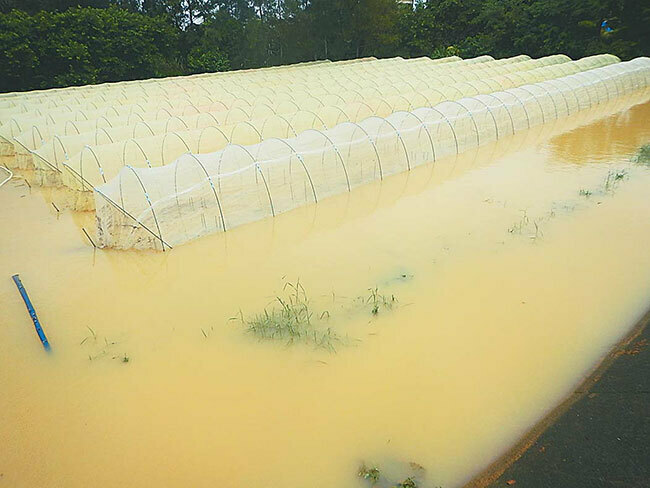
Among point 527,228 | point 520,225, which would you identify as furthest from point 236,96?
point 527,228

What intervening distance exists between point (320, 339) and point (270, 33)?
26.3 meters

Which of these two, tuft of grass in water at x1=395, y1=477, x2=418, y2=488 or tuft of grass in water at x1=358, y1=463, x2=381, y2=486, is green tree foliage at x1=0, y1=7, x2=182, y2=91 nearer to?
tuft of grass in water at x1=358, y1=463, x2=381, y2=486

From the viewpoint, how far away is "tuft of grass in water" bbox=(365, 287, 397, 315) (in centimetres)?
546

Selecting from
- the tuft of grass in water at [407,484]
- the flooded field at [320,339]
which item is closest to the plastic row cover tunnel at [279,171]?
the flooded field at [320,339]

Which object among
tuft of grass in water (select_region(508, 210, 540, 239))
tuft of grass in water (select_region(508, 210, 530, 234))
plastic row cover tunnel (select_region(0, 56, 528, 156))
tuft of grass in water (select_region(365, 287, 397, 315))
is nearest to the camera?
tuft of grass in water (select_region(365, 287, 397, 315))

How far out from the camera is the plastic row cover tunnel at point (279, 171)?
721 centimetres

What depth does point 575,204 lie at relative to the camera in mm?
8070

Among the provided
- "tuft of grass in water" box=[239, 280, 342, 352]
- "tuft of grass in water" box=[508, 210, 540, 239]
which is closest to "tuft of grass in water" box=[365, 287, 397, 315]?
"tuft of grass in water" box=[239, 280, 342, 352]

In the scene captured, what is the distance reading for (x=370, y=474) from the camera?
3.50 m

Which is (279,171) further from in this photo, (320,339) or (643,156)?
(643,156)

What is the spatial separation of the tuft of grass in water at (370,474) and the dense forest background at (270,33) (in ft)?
75.4

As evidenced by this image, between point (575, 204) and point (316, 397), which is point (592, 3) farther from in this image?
point (316, 397)

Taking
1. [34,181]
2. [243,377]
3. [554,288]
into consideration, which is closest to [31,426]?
[243,377]

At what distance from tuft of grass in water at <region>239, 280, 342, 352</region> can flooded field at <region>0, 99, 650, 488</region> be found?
0.03 meters
